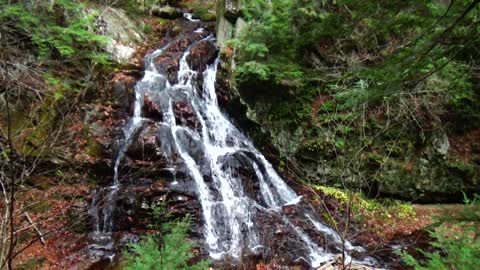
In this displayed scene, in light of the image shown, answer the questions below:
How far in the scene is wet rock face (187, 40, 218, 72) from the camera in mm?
10836

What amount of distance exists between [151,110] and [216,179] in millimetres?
2753

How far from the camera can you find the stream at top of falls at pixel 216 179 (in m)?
6.93

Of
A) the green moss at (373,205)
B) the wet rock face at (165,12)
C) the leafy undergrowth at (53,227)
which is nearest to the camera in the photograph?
the leafy undergrowth at (53,227)

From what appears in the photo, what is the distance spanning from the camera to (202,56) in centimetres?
1109

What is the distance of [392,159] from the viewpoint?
9.96 meters

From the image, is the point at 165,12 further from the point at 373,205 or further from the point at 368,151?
the point at 373,205

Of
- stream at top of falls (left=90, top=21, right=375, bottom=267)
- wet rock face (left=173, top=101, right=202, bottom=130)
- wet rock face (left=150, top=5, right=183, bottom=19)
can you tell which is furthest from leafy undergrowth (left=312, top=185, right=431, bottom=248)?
wet rock face (left=150, top=5, right=183, bottom=19)

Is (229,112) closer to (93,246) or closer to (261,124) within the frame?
(261,124)

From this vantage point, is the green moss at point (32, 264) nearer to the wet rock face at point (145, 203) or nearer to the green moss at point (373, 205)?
the wet rock face at point (145, 203)

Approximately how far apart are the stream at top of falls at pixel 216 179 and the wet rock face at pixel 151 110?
10 centimetres

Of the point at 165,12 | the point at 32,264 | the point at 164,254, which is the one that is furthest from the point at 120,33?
the point at 164,254

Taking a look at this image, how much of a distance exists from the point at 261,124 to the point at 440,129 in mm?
5550

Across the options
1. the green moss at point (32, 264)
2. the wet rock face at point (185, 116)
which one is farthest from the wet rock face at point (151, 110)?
the green moss at point (32, 264)

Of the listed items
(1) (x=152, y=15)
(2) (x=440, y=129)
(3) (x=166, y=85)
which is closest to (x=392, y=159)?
(2) (x=440, y=129)
